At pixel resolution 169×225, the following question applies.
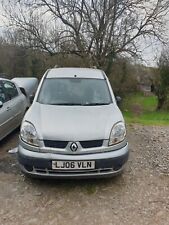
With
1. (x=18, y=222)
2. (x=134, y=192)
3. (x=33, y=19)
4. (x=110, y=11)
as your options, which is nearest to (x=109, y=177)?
(x=134, y=192)

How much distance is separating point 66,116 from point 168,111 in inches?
642

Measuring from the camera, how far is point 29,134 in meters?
3.81

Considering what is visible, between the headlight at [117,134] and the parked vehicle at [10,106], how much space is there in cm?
254

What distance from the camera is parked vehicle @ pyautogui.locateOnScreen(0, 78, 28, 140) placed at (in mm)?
5539

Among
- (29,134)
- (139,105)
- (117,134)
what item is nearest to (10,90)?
(29,134)

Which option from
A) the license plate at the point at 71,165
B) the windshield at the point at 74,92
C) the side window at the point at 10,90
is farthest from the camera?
the side window at the point at 10,90

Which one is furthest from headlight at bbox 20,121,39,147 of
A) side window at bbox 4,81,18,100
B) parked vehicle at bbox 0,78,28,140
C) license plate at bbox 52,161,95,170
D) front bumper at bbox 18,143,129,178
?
side window at bbox 4,81,18,100

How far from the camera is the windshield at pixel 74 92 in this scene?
4691 mm

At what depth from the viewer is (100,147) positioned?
367 centimetres

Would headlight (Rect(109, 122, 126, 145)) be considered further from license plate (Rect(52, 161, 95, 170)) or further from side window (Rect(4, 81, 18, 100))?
side window (Rect(4, 81, 18, 100))

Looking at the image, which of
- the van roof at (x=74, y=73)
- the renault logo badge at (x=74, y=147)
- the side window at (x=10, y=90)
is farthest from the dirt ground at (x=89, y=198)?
the side window at (x=10, y=90)

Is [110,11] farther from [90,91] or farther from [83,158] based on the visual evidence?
[83,158]

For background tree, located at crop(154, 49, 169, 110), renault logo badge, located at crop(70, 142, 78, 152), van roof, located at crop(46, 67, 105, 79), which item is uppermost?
van roof, located at crop(46, 67, 105, 79)

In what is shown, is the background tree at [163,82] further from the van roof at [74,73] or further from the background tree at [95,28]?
the van roof at [74,73]
